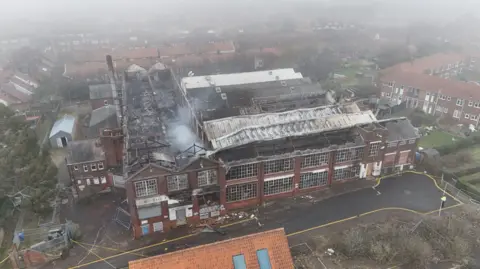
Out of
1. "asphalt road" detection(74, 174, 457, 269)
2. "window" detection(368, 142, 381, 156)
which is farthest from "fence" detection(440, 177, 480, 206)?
"window" detection(368, 142, 381, 156)

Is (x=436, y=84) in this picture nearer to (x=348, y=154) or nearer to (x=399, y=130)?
(x=399, y=130)

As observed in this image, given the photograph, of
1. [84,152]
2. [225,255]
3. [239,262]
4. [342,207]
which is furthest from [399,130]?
[84,152]

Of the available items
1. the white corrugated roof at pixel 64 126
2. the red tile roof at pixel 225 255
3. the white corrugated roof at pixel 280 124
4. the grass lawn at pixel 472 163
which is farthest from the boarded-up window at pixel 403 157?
the white corrugated roof at pixel 64 126

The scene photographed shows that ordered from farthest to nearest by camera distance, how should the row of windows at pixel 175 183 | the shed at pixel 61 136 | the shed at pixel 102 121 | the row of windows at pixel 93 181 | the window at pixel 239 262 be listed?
the shed at pixel 102 121 < the shed at pixel 61 136 < the row of windows at pixel 93 181 < the row of windows at pixel 175 183 < the window at pixel 239 262

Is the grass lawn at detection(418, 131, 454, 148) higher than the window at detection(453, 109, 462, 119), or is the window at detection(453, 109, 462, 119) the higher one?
the window at detection(453, 109, 462, 119)

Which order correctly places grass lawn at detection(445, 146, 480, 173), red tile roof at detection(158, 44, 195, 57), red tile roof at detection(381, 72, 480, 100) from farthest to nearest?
1. red tile roof at detection(158, 44, 195, 57)
2. red tile roof at detection(381, 72, 480, 100)
3. grass lawn at detection(445, 146, 480, 173)

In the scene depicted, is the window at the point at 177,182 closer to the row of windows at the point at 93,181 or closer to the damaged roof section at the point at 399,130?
the row of windows at the point at 93,181

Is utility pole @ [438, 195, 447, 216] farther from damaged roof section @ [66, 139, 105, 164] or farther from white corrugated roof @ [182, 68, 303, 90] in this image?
damaged roof section @ [66, 139, 105, 164]
